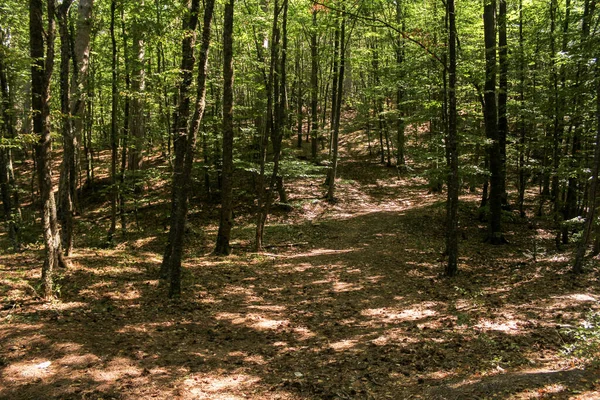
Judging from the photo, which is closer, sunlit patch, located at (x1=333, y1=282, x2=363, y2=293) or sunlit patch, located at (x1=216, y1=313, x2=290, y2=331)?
sunlit patch, located at (x1=216, y1=313, x2=290, y2=331)

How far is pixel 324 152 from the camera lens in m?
28.0

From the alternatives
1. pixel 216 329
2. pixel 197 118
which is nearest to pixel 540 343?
pixel 216 329

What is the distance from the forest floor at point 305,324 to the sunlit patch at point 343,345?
0.13ft

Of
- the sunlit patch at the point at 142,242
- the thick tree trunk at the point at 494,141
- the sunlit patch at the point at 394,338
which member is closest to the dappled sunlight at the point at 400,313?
the sunlit patch at the point at 394,338

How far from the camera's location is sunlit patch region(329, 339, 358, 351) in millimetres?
6634

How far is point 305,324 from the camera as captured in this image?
7727 millimetres

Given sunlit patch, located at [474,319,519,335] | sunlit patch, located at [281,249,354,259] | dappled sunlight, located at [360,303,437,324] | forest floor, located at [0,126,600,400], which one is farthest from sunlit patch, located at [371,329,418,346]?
sunlit patch, located at [281,249,354,259]

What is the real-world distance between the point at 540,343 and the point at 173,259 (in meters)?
7.21

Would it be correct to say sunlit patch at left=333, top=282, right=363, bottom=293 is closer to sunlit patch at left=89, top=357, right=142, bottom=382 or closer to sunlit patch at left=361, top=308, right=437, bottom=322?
sunlit patch at left=361, top=308, right=437, bottom=322

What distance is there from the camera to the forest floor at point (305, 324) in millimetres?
5160

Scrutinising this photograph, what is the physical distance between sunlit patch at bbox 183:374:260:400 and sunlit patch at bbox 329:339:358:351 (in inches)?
65.1

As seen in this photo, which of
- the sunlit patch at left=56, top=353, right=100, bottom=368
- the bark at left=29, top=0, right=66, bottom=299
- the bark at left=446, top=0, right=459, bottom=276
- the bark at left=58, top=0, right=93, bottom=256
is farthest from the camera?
the bark at left=446, top=0, right=459, bottom=276

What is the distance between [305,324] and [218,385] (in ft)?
8.80

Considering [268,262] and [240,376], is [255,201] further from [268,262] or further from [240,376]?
[240,376]
